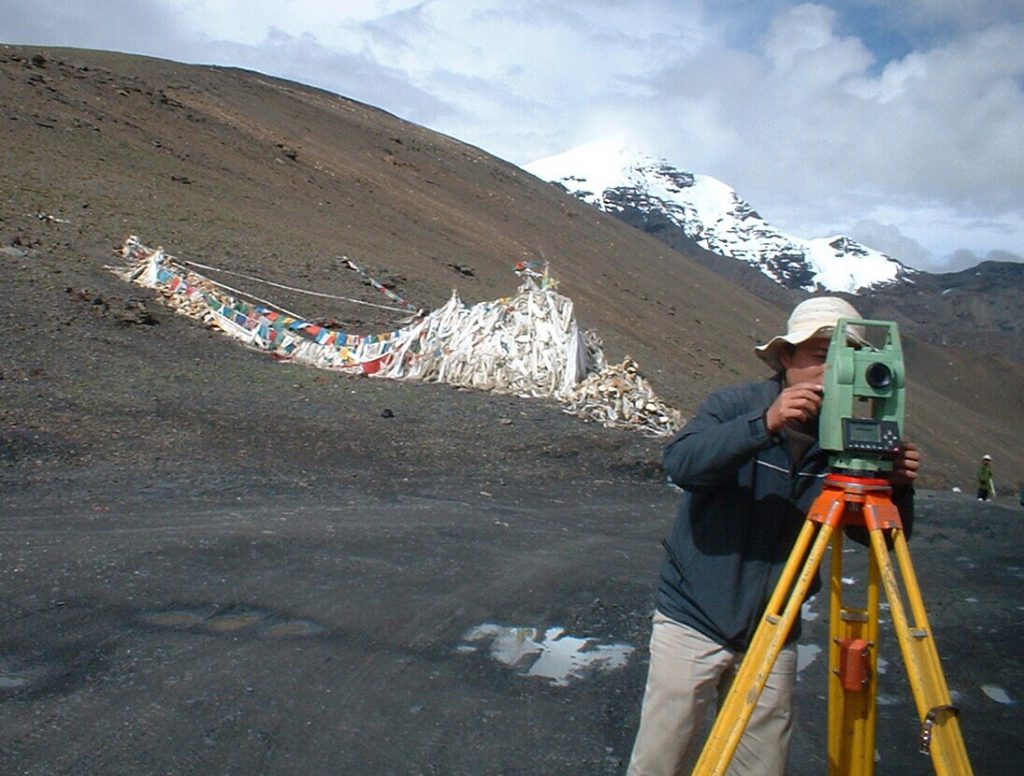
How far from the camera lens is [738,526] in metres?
3.04

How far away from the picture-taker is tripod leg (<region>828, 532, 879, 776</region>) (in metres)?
2.71

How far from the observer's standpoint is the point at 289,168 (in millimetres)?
34812

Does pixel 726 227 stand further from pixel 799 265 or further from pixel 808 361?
pixel 808 361

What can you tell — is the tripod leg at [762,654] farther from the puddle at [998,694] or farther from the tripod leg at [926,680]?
the puddle at [998,694]

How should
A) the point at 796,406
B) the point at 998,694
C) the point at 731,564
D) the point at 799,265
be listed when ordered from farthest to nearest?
the point at 799,265 → the point at 998,694 → the point at 731,564 → the point at 796,406

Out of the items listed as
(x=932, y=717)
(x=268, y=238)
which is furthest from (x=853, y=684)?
(x=268, y=238)

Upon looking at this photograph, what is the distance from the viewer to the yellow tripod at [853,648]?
2.36 m

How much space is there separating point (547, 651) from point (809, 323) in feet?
9.02

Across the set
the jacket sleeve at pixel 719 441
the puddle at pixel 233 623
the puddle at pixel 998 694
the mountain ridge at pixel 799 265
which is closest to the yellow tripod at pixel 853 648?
the jacket sleeve at pixel 719 441

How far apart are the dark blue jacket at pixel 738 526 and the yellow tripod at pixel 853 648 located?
22 cm

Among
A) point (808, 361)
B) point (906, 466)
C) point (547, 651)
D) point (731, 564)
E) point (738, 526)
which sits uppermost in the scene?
point (808, 361)

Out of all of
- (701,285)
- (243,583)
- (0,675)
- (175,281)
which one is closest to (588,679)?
(243,583)

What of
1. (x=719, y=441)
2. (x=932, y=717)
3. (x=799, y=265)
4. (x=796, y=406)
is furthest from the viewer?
(x=799, y=265)

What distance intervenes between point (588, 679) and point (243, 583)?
2000mm
